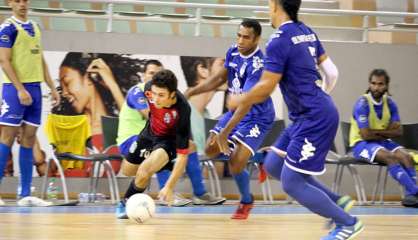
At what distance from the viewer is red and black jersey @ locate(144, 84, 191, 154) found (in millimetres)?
8180

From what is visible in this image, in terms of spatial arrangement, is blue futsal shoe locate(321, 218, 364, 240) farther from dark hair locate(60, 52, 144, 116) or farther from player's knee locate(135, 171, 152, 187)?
dark hair locate(60, 52, 144, 116)

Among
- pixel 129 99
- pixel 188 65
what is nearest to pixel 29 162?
pixel 129 99

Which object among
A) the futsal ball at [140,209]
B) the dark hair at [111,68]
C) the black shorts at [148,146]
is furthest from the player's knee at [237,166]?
the dark hair at [111,68]

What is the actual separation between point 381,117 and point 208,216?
4217 mm

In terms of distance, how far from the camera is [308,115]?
241 inches

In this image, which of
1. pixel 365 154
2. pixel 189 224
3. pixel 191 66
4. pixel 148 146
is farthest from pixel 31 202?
pixel 365 154

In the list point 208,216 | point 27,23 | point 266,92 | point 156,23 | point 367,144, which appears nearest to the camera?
point 266,92

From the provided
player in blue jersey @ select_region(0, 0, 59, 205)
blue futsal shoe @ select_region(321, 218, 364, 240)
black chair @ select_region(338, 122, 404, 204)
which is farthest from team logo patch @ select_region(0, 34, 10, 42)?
blue futsal shoe @ select_region(321, 218, 364, 240)

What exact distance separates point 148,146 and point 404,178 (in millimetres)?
4465

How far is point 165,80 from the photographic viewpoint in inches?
310

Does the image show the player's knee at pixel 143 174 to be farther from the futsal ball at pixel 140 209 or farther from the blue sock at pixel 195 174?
the blue sock at pixel 195 174

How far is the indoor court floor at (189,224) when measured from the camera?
6523 millimetres

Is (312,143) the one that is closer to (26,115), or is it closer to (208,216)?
(208,216)

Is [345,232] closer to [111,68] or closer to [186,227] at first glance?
[186,227]
